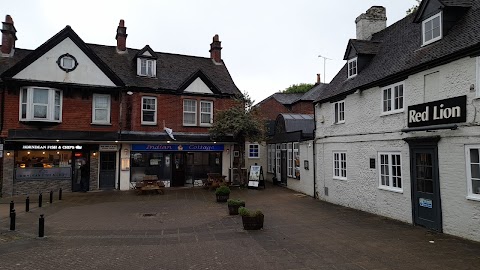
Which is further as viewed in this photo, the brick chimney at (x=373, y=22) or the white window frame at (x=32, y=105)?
the brick chimney at (x=373, y=22)

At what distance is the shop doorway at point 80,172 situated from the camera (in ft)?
65.9

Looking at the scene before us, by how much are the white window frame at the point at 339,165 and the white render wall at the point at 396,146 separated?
0.24 metres

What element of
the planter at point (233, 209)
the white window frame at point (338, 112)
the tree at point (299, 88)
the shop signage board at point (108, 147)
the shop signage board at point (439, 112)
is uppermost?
the tree at point (299, 88)

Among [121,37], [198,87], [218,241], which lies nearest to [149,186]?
[198,87]

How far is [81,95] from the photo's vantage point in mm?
20344

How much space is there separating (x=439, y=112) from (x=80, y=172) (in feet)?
66.4

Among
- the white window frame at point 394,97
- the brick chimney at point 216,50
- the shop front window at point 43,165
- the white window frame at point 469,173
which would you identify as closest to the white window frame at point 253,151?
the brick chimney at point 216,50

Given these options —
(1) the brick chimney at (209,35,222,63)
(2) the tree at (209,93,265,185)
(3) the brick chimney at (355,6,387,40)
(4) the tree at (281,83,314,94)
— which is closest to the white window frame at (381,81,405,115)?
(3) the brick chimney at (355,6,387,40)

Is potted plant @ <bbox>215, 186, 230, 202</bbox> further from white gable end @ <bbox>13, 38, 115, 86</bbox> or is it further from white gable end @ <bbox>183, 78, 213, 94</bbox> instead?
white gable end @ <bbox>13, 38, 115, 86</bbox>

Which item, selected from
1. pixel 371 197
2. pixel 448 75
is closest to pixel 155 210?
pixel 371 197

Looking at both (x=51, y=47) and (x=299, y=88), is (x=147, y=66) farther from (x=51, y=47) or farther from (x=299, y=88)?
(x=299, y=88)

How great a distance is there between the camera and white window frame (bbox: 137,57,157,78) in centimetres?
2280

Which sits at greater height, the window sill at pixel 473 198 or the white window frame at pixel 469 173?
the white window frame at pixel 469 173

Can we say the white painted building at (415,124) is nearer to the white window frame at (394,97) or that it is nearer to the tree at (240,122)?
the white window frame at (394,97)
